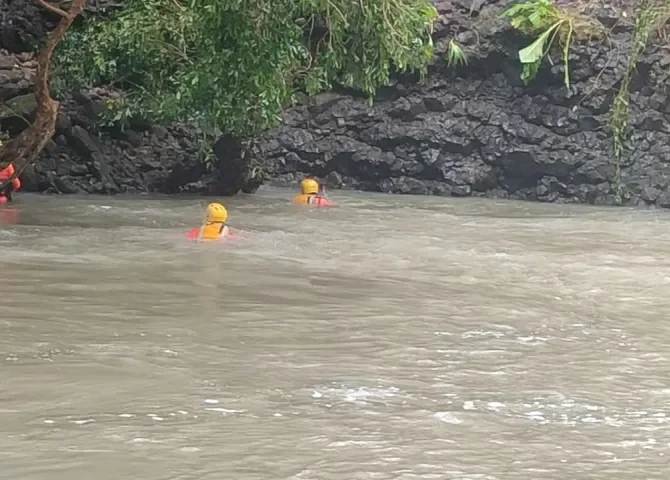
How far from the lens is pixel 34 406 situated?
4477 millimetres

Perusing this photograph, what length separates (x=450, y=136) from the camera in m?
17.7

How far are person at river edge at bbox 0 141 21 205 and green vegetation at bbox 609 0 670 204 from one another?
8469mm

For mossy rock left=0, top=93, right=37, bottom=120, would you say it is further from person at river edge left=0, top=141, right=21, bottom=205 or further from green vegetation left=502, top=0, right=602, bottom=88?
green vegetation left=502, top=0, right=602, bottom=88

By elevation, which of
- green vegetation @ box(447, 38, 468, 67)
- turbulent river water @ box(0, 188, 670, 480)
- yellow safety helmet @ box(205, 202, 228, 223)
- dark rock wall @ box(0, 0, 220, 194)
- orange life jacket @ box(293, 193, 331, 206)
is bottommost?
turbulent river water @ box(0, 188, 670, 480)

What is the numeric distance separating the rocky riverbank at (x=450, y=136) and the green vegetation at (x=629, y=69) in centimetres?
13

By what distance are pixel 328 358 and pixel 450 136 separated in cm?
1252

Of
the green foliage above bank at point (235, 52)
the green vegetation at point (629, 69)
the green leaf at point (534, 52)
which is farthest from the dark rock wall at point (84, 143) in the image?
the green vegetation at point (629, 69)

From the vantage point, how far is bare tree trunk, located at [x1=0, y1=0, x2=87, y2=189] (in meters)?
10.8

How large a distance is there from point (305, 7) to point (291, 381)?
639 cm

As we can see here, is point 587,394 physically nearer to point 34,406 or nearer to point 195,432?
point 195,432

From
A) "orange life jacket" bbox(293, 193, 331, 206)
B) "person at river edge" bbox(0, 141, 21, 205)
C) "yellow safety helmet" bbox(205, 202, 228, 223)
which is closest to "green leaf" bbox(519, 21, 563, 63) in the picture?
"orange life jacket" bbox(293, 193, 331, 206)

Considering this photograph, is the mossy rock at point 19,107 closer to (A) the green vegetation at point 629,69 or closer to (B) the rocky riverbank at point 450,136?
(B) the rocky riverbank at point 450,136

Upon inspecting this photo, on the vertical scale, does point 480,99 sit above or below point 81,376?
above

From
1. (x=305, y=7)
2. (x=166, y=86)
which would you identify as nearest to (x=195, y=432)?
(x=305, y=7)
